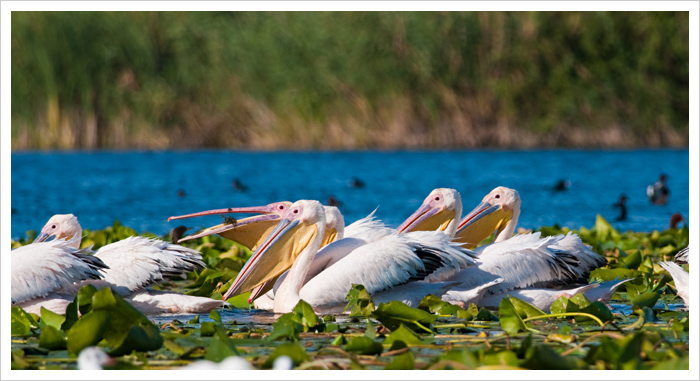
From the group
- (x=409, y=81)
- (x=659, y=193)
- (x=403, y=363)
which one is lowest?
(x=403, y=363)

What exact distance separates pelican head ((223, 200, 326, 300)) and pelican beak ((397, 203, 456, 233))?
103cm

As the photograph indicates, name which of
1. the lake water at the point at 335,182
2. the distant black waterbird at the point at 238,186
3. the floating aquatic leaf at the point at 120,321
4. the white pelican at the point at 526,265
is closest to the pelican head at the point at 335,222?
the white pelican at the point at 526,265

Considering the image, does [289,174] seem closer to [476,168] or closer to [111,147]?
[476,168]

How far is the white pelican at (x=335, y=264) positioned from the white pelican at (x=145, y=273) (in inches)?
10.3

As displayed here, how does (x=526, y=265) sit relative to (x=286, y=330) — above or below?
above

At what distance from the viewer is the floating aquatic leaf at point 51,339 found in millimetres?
4371

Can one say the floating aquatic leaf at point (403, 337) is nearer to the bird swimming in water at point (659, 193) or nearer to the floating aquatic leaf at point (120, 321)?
the floating aquatic leaf at point (120, 321)

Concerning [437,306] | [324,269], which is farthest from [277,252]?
[437,306]

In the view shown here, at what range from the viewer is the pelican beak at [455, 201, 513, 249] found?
6797 millimetres

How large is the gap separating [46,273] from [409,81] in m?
21.7

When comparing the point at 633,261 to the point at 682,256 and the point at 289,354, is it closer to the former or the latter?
the point at 682,256

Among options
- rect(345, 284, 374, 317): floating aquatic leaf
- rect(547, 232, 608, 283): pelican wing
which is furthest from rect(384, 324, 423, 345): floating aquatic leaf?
rect(547, 232, 608, 283): pelican wing

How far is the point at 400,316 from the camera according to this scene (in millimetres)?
4797

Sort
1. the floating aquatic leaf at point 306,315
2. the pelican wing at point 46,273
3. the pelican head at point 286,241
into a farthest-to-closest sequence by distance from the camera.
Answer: the pelican head at point 286,241 → the pelican wing at point 46,273 → the floating aquatic leaf at point 306,315
